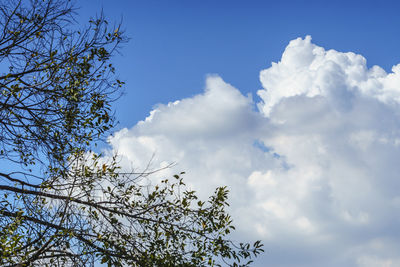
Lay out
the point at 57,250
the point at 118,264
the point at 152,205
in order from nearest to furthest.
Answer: the point at 57,250 → the point at 118,264 → the point at 152,205

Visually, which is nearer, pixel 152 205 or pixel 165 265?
pixel 165 265

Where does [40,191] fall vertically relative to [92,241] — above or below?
above

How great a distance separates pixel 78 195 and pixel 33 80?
2.93 m

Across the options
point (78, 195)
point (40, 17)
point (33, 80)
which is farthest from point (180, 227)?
point (40, 17)

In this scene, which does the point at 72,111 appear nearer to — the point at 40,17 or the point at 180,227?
the point at 40,17

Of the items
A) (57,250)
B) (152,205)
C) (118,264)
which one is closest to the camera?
(57,250)

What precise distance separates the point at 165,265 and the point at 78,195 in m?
2.69

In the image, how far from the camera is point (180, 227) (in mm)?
10375

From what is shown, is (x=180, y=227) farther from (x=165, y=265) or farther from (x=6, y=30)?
(x=6, y=30)

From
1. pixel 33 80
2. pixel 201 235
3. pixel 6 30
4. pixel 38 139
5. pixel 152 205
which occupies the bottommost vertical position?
pixel 201 235

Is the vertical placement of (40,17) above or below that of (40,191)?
above

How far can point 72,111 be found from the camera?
32.9 feet

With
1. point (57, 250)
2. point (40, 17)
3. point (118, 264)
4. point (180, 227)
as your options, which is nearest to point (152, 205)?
point (180, 227)

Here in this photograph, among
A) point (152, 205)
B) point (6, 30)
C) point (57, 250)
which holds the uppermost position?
point (6, 30)
